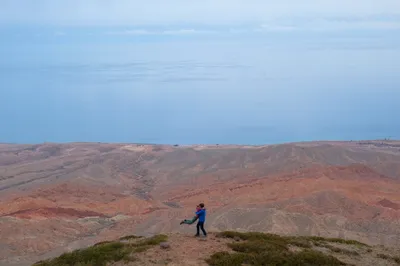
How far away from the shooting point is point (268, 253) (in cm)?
1462

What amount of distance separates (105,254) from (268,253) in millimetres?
4679

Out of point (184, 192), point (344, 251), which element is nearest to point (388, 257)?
point (344, 251)

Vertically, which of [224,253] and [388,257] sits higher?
[224,253]

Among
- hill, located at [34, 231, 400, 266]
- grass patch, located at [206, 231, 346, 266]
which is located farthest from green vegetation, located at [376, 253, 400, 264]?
grass patch, located at [206, 231, 346, 266]

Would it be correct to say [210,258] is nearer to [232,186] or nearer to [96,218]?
[96,218]

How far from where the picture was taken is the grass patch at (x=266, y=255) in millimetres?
13992

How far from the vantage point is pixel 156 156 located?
63.8 meters

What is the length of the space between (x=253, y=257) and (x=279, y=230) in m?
14.1

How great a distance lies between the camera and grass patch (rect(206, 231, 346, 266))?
14.0m

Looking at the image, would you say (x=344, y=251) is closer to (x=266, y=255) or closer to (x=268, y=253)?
(x=268, y=253)

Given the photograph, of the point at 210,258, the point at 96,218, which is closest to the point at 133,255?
the point at 210,258

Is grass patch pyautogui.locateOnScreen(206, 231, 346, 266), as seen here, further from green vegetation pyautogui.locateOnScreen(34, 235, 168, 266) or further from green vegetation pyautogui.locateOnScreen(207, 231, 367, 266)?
green vegetation pyautogui.locateOnScreen(34, 235, 168, 266)

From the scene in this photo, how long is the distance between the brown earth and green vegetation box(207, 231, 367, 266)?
6.84 meters

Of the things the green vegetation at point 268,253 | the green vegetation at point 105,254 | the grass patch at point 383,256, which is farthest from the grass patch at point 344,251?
the green vegetation at point 105,254
